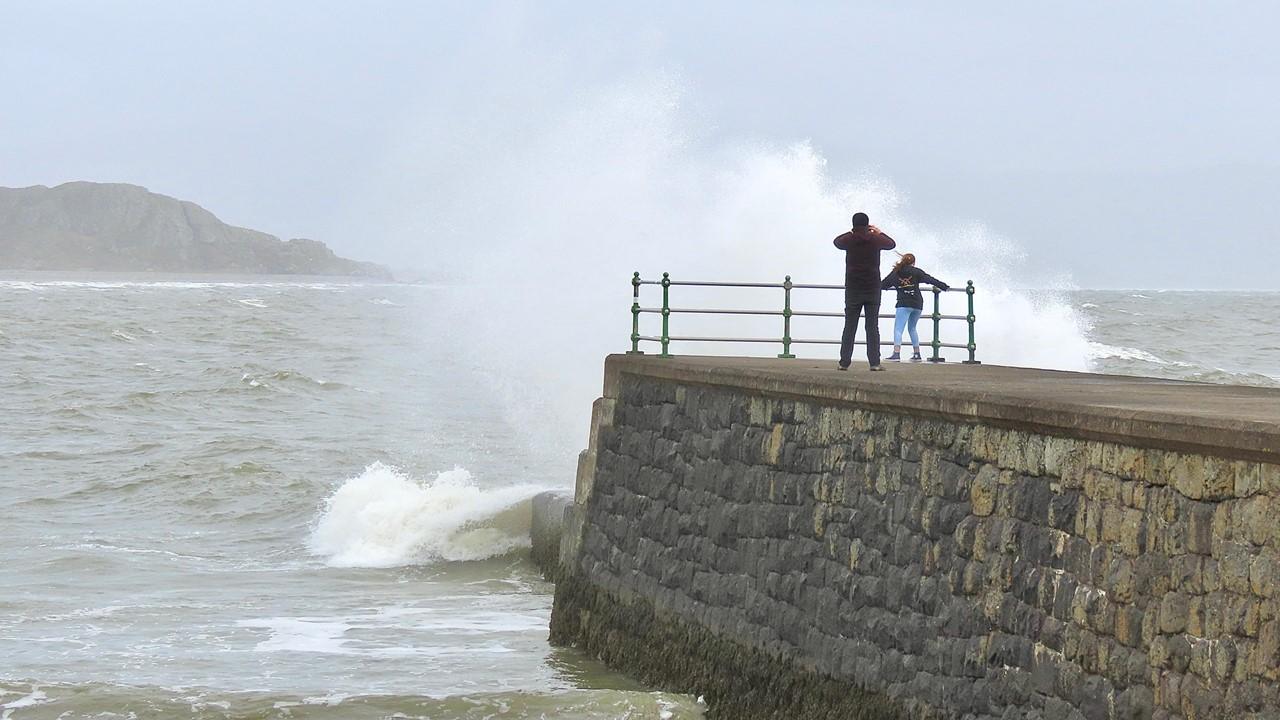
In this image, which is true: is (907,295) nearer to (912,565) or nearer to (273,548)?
(912,565)

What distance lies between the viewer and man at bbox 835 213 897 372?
1148cm

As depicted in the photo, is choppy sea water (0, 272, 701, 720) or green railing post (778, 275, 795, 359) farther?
green railing post (778, 275, 795, 359)

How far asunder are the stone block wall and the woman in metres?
3.55

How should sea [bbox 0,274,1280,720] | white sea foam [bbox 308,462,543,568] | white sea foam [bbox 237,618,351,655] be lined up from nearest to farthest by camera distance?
1. sea [bbox 0,274,1280,720]
2. white sea foam [bbox 237,618,351,655]
3. white sea foam [bbox 308,462,543,568]

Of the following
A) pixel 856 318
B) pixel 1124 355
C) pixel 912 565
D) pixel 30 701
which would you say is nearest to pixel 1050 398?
pixel 912 565

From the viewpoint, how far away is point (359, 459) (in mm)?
26562

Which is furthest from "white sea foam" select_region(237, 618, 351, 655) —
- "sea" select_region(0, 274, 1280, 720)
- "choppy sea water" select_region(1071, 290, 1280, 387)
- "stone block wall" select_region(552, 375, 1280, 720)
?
"choppy sea water" select_region(1071, 290, 1280, 387)

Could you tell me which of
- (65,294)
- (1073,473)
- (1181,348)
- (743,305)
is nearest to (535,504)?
(743,305)

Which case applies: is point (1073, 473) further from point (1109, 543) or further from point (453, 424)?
point (453, 424)

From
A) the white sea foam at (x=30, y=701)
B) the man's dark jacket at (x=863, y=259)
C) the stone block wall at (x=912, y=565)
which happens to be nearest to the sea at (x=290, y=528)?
the white sea foam at (x=30, y=701)

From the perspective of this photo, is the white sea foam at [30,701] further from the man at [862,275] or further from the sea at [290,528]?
the man at [862,275]

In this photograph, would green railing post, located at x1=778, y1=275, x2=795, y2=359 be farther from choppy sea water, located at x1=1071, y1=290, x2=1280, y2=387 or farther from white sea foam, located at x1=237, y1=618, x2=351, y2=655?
choppy sea water, located at x1=1071, y1=290, x2=1280, y2=387

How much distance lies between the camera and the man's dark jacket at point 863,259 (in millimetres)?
11477

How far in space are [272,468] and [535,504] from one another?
8820 mm
